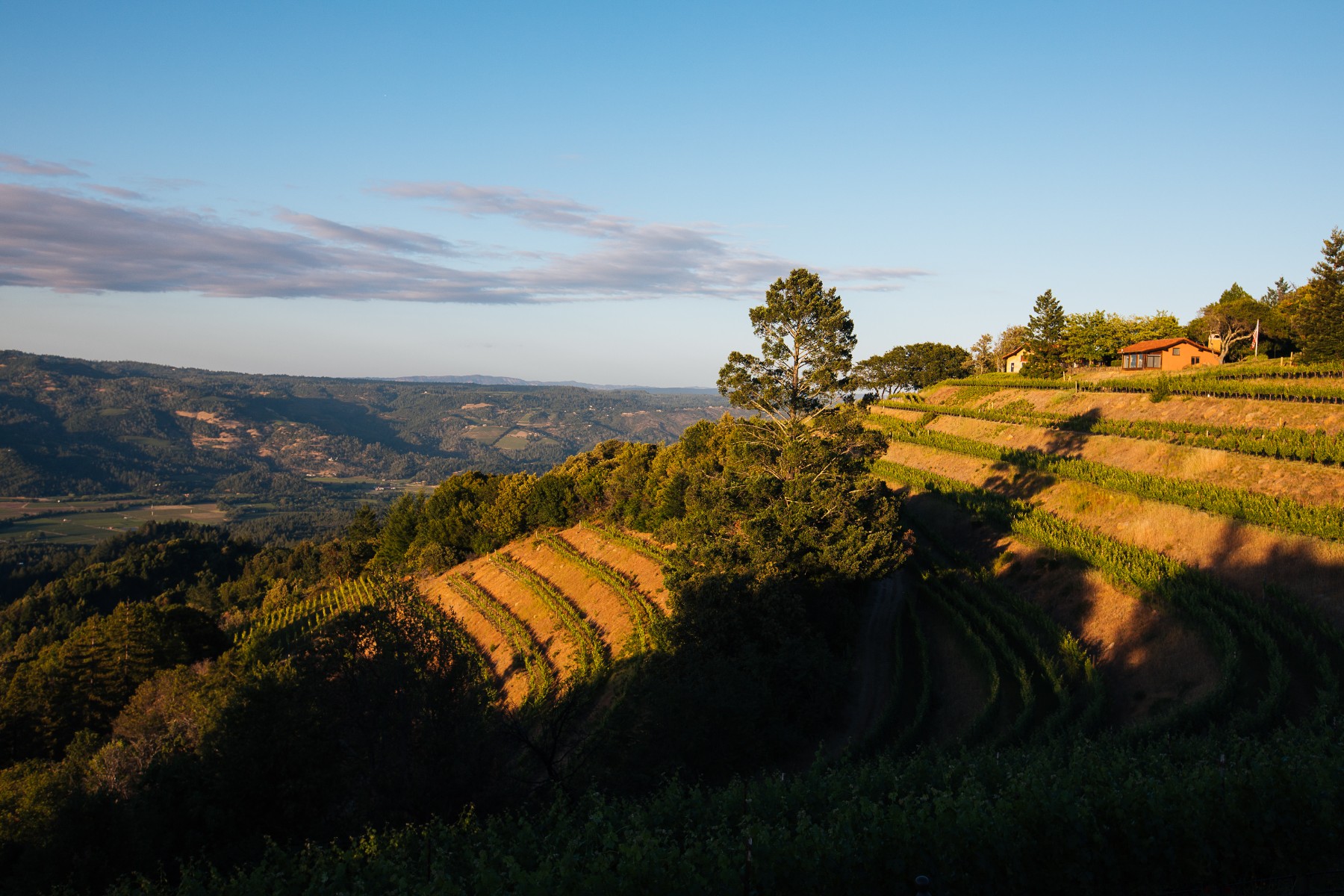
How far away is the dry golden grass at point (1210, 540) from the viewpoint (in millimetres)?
28688

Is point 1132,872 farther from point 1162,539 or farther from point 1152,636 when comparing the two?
point 1162,539

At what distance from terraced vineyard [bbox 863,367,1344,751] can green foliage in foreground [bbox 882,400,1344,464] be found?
0.45 ft

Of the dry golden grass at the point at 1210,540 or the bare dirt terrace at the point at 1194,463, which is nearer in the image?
the dry golden grass at the point at 1210,540

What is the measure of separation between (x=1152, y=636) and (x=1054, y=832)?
69.3ft

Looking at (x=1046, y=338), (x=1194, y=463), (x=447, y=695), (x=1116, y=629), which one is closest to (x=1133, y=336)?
(x=1046, y=338)

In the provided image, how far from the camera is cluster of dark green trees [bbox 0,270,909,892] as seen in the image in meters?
20.2

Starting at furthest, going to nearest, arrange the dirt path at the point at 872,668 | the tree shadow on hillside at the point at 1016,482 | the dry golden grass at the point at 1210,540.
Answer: the tree shadow on hillside at the point at 1016,482 → the dirt path at the point at 872,668 → the dry golden grass at the point at 1210,540

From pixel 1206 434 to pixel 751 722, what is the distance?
125 ft

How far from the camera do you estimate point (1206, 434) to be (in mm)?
46344

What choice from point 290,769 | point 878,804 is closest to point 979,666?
point 878,804

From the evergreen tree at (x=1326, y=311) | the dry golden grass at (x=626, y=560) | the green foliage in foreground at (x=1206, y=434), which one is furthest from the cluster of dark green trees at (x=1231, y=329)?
the dry golden grass at (x=626, y=560)

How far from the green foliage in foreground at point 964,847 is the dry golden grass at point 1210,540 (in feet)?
60.5

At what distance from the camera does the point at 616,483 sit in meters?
80.0

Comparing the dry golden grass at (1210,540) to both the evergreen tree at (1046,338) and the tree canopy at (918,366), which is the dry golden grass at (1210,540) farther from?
the tree canopy at (918,366)
